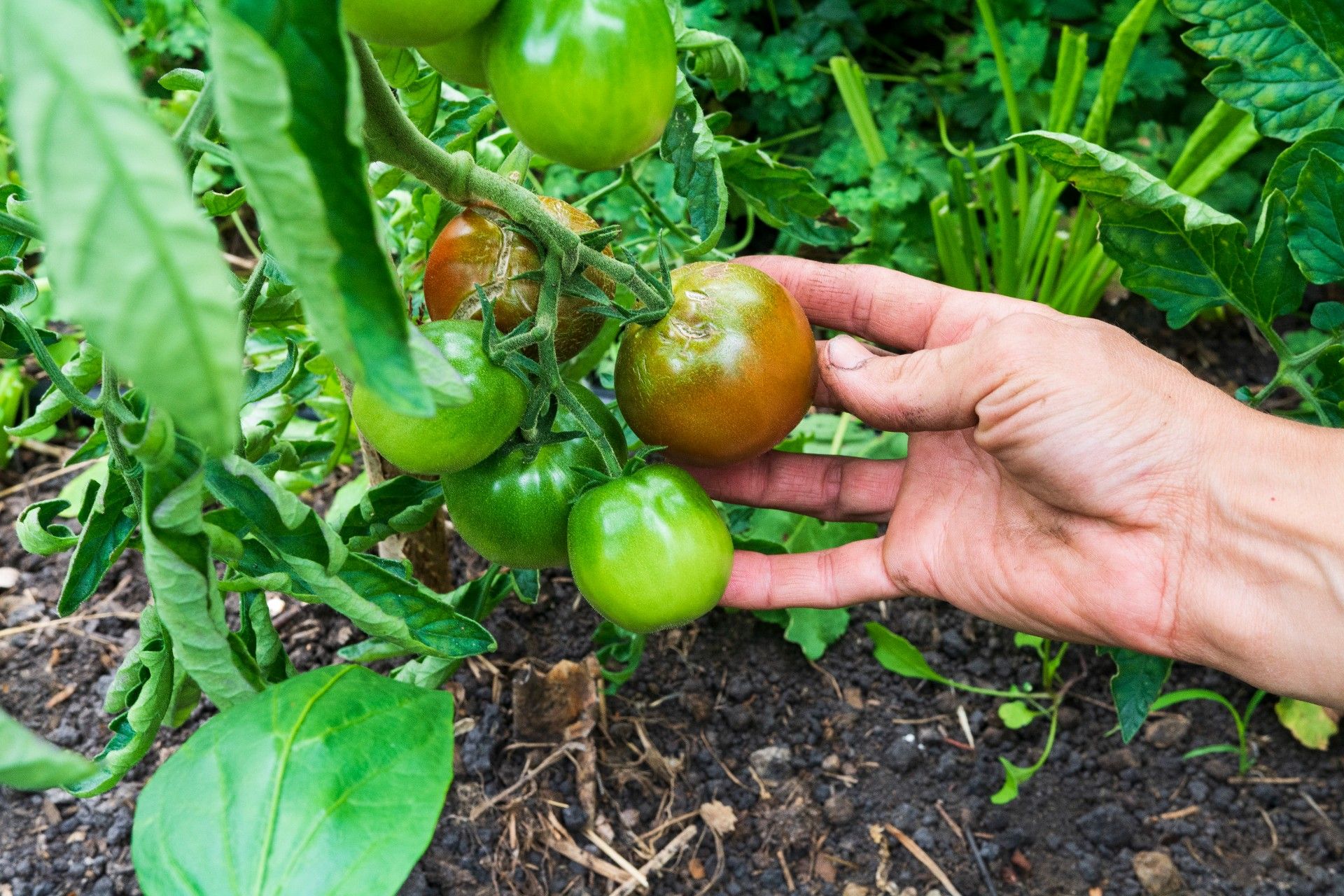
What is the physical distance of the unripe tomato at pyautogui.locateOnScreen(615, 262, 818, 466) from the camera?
107cm

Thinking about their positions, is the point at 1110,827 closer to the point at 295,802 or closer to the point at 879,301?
the point at 879,301

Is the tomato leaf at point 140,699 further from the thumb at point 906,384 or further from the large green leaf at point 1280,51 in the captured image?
the large green leaf at point 1280,51

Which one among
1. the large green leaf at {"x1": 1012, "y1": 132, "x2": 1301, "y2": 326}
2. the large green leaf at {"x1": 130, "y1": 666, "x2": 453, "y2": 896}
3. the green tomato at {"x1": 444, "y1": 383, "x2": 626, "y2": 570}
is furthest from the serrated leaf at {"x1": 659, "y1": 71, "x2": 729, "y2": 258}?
the large green leaf at {"x1": 130, "y1": 666, "x2": 453, "y2": 896}

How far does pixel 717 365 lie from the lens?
3.48 feet

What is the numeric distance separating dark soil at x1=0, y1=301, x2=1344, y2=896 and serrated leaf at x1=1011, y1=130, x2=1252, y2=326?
821 mm

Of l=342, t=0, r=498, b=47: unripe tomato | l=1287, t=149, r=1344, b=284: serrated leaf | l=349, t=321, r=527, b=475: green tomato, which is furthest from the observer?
l=1287, t=149, r=1344, b=284: serrated leaf

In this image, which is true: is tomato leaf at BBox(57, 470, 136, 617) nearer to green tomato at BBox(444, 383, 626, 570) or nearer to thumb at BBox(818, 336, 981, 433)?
green tomato at BBox(444, 383, 626, 570)

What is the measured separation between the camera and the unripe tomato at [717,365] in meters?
1.07

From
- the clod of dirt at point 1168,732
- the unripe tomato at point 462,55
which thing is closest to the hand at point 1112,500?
the clod of dirt at point 1168,732

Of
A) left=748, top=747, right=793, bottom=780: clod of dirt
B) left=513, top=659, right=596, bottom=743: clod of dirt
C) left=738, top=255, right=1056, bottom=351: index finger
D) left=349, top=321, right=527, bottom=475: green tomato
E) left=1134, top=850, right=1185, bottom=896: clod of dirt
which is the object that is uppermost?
left=349, top=321, right=527, bottom=475: green tomato

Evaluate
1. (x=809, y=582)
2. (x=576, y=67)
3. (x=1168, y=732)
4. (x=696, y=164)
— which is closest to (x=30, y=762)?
(x=576, y=67)

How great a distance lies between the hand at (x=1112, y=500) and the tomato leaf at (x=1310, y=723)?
590 millimetres

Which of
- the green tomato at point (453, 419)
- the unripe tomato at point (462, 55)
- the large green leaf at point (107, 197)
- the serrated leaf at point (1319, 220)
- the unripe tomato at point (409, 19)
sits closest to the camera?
the large green leaf at point (107, 197)

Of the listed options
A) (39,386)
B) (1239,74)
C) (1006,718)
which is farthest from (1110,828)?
(39,386)
